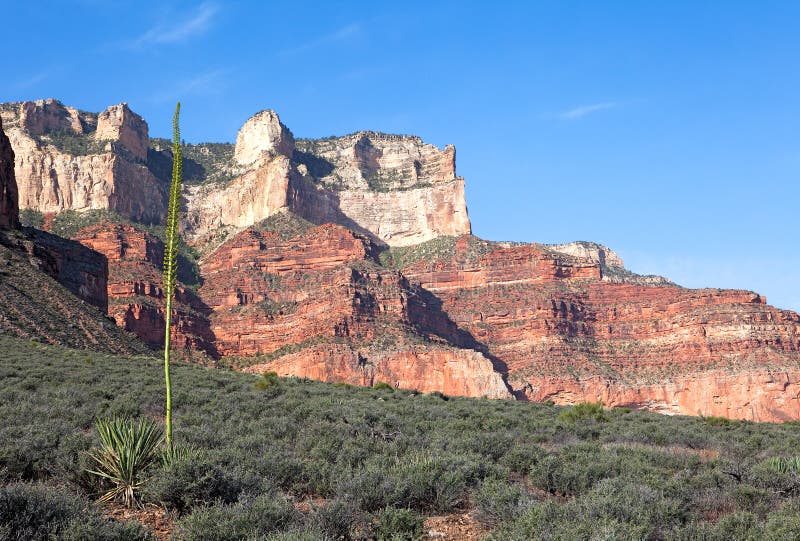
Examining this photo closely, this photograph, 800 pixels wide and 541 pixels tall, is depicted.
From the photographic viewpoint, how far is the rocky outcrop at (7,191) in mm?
57444

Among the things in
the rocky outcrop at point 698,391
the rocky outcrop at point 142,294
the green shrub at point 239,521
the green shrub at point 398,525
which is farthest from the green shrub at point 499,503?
the rocky outcrop at point 698,391

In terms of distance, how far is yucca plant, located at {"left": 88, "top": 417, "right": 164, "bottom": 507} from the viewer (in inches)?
464

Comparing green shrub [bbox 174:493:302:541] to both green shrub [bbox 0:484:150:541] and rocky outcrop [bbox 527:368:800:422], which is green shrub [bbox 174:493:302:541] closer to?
green shrub [bbox 0:484:150:541]

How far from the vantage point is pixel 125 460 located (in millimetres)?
11938

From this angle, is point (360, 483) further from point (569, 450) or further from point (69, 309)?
point (69, 309)

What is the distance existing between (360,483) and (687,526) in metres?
4.89

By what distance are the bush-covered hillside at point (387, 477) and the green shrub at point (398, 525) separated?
0.07 feet

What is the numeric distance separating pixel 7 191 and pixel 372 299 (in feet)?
187

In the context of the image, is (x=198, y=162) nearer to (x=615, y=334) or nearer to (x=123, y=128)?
(x=123, y=128)

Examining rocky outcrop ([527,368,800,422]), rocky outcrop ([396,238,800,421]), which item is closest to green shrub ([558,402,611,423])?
rocky outcrop ([527,368,800,422])

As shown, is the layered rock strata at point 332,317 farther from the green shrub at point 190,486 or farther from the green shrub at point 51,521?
the green shrub at point 51,521

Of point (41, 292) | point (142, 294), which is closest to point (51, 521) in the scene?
point (41, 292)

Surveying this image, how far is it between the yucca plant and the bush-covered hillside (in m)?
0.39

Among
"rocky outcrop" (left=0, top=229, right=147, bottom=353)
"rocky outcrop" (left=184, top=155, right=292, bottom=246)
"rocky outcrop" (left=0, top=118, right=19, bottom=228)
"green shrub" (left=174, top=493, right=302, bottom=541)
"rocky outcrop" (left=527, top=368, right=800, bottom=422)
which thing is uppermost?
"rocky outcrop" (left=184, top=155, right=292, bottom=246)
